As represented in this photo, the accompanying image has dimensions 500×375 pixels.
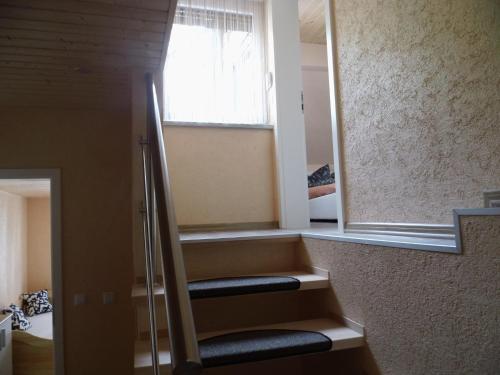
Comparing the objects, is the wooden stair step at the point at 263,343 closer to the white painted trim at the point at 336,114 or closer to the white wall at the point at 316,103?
the white painted trim at the point at 336,114

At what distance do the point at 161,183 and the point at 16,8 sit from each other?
1149mm

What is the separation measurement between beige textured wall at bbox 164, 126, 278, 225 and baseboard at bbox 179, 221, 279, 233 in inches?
1.0

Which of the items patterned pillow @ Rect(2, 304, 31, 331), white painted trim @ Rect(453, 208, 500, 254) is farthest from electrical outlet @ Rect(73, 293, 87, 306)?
patterned pillow @ Rect(2, 304, 31, 331)

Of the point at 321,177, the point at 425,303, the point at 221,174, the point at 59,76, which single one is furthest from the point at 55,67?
the point at 321,177

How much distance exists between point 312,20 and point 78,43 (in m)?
2.99

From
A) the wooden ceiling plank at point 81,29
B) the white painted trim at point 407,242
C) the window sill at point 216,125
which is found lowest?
the white painted trim at point 407,242

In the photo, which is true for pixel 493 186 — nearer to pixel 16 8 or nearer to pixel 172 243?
pixel 172 243

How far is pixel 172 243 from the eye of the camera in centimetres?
70

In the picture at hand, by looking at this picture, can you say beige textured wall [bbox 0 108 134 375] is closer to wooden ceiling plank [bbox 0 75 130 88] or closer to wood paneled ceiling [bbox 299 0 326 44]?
wooden ceiling plank [bbox 0 75 130 88]

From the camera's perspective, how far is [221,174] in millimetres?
3078

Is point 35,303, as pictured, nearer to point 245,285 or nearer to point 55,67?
point 55,67

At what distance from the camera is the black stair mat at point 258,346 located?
1429mm

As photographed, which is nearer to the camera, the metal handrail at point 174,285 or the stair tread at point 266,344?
the metal handrail at point 174,285

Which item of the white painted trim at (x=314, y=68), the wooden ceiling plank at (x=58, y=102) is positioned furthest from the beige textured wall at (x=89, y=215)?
the white painted trim at (x=314, y=68)
